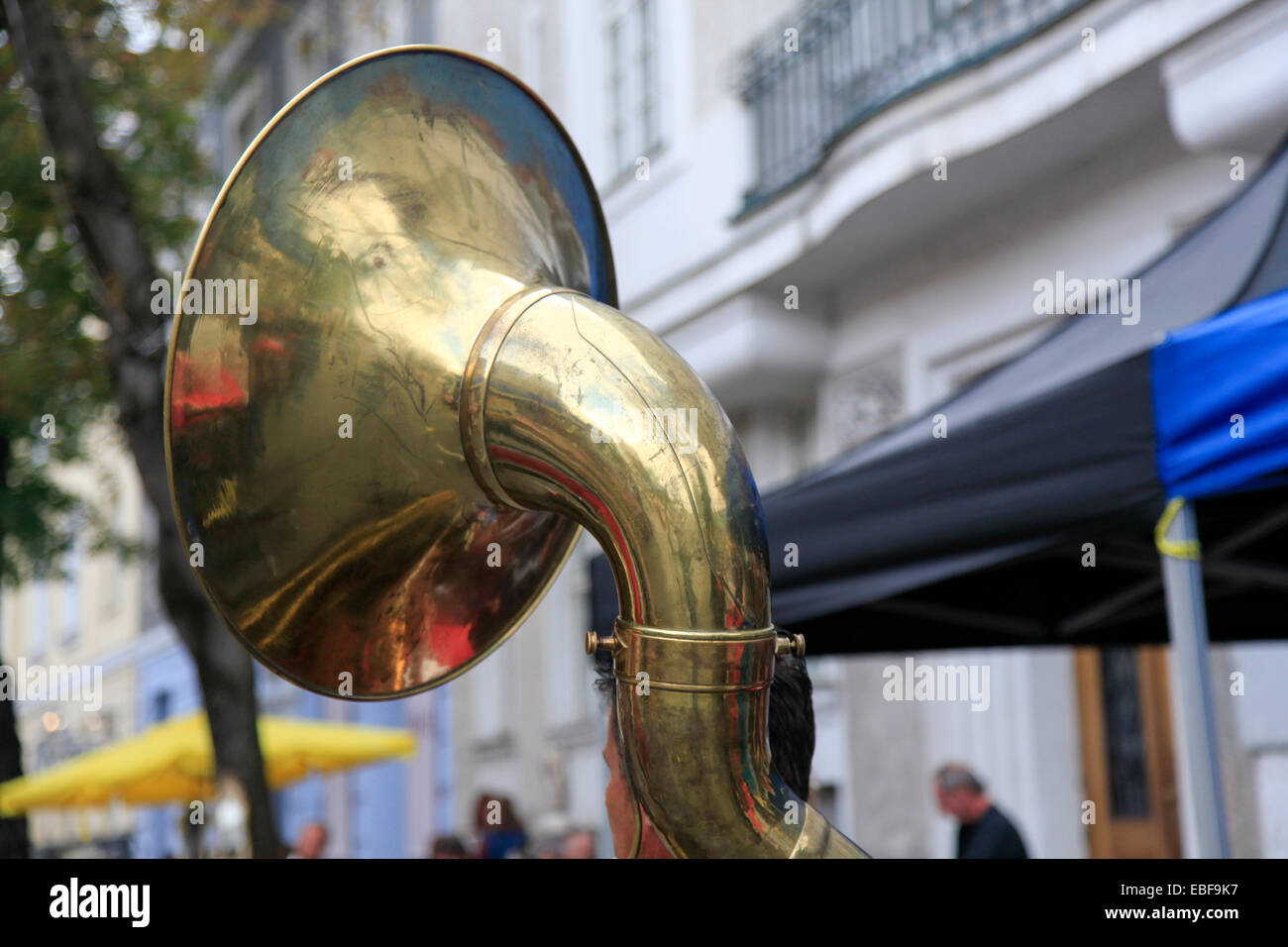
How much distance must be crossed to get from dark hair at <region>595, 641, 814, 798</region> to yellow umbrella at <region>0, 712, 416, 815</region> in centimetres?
805

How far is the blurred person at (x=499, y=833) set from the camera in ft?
20.6

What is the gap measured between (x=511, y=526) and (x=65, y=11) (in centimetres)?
546

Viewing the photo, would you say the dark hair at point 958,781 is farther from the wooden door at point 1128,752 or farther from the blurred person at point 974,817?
the wooden door at point 1128,752

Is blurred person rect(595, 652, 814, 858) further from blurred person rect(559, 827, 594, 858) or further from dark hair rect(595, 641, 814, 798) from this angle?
blurred person rect(559, 827, 594, 858)

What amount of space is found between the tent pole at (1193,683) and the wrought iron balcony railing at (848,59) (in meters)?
4.02

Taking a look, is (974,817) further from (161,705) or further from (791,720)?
(161,705)

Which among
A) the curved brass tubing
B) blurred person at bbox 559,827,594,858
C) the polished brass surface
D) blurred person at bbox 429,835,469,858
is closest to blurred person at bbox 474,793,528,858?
blurred person at bbox 429,835,469,858

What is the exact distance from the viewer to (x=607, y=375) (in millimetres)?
1233

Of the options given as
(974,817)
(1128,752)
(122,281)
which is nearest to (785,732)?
(122,281)

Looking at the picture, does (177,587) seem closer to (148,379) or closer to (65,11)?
(148,379)

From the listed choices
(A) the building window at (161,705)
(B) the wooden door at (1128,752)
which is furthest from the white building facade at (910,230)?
(A) the building window at (161,705)

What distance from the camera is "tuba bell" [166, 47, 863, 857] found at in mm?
1149

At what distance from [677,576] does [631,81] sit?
9474 millimetres
